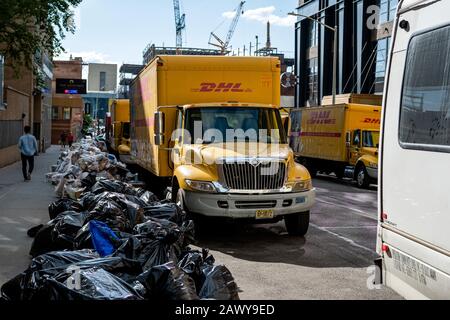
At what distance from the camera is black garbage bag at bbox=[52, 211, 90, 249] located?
7363mm

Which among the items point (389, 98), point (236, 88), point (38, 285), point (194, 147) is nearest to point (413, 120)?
point (389, 98)

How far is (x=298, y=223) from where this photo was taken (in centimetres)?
1012

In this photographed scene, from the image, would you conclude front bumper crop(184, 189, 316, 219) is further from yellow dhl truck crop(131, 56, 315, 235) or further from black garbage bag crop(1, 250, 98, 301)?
black garbage bag crop(1, 250, 98, 301)

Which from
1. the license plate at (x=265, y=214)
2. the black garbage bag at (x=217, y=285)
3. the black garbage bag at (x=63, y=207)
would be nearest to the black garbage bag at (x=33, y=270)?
the black garbage bag at (x=217, y=285)

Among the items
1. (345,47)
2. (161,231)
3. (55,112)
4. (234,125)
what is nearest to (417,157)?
(161,231)

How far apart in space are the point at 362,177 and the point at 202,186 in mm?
12124

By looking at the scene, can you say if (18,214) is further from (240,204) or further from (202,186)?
(240,204)

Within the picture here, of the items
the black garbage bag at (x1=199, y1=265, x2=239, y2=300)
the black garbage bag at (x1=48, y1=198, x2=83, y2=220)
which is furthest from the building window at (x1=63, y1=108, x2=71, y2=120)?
the black garbage bag at (x1=199, y1=265, x2=239, y2=300)

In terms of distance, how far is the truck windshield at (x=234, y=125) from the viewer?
10656 millimetres

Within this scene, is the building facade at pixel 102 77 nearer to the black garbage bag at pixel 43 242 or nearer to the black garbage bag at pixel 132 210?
the black garbage bag at pixel 132 210

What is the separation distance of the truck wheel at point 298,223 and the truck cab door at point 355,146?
11792 millimetres

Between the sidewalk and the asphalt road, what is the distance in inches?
111
